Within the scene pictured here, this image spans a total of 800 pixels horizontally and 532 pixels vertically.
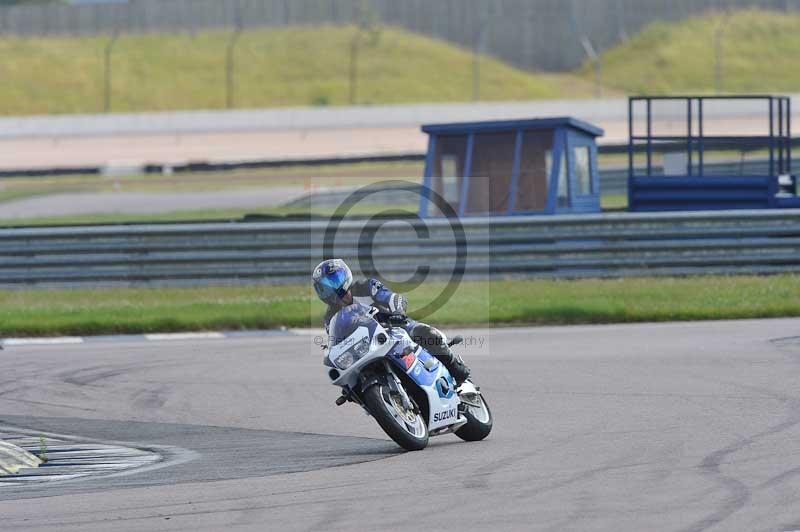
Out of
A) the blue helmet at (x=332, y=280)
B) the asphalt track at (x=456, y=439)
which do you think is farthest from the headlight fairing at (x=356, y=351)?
the asphalt track at (x=456, y=439)

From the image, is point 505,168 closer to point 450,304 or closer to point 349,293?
point 450,304

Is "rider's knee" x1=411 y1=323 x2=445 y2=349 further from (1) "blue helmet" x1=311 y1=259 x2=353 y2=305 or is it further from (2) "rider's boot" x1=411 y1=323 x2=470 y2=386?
(1) "blue helmet" x1=311 y1=259 x2=353 y2=305

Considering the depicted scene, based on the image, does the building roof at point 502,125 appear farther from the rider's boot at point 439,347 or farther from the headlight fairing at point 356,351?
the headlight fairing at point 356,351

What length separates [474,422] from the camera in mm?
9172

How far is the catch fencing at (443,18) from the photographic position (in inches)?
2970

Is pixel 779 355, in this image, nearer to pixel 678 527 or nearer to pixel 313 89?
pixel 678 527

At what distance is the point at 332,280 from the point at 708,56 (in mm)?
68373

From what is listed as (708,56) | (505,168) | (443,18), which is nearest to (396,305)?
(505,168)

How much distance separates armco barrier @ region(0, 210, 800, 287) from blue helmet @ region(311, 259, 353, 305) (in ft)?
33.4

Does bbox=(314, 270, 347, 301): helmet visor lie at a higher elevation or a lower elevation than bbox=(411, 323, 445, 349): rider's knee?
higher

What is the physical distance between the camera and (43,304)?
1847 cm

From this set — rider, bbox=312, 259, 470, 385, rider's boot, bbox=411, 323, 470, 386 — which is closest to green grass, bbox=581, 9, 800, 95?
rider's boot, bbox=411, 323, 470, 386

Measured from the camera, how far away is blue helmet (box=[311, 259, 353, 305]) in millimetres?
8594

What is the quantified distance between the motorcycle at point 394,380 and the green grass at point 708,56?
59.7m
